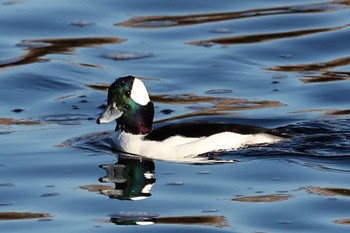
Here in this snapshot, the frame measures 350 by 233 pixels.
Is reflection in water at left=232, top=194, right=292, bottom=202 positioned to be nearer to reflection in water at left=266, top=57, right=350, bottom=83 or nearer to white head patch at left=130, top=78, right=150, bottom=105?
white head patch at left=130, top=78, right=150, bottom=105

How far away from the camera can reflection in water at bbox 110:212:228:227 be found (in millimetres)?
9695

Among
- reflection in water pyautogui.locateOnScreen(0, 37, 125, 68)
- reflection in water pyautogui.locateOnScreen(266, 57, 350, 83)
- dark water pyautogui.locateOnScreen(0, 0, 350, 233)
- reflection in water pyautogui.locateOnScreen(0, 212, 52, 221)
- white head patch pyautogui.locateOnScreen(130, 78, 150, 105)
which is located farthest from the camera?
reflection in water pyautogui.locateOnScreen(0, 37, 125, 68)

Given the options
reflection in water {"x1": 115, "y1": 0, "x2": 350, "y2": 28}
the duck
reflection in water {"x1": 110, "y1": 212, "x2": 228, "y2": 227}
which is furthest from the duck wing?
reflection in water {"x1": 115, "y1": 0, "x2": 350, "y2": 28}

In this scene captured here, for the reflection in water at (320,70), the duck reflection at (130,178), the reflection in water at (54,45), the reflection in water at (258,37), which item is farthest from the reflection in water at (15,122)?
the reflection in water at (258,37)

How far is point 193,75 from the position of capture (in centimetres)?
1532

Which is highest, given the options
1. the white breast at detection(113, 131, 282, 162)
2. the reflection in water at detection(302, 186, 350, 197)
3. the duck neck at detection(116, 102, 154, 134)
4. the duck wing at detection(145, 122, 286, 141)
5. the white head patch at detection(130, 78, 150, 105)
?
the white head patch at detection(130, 78, 150, 105)

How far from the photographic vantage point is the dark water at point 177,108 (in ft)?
33.0

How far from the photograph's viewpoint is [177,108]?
13.9 metres

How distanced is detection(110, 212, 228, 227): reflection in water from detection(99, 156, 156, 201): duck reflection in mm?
664

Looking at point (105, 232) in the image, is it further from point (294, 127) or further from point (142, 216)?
point (294, 127)

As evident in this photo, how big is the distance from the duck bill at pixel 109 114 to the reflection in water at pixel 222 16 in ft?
16.1

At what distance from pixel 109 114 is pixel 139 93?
13.4 inches

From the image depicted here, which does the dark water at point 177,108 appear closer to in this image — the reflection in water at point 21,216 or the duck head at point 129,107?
the reflection in water at point 21,216

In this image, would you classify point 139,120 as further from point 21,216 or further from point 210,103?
point 21,216
